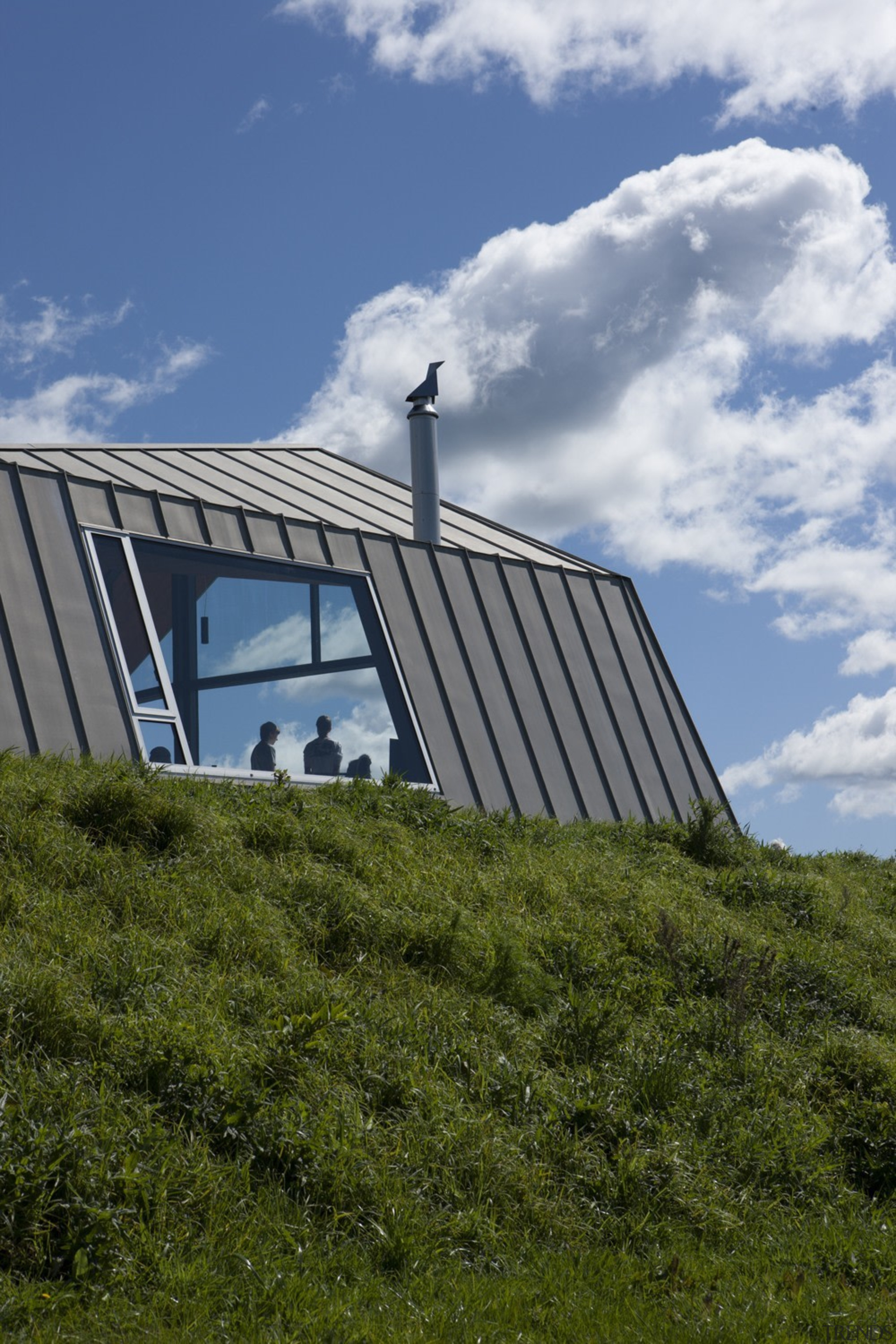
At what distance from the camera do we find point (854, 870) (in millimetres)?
14289

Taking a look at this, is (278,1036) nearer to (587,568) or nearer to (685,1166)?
(685,1166)

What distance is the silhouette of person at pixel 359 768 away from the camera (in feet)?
38.3

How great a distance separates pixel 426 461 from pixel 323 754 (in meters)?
5.25

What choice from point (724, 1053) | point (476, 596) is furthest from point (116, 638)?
point (724, 1053)

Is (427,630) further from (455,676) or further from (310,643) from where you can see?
(310,643)

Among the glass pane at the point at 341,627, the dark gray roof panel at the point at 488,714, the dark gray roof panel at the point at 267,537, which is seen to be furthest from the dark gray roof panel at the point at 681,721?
the dark gray roof panel at the point at 267,537

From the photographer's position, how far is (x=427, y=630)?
12.9m

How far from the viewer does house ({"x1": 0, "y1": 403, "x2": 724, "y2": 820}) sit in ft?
33.5

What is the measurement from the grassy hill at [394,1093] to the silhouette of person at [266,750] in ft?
6.63

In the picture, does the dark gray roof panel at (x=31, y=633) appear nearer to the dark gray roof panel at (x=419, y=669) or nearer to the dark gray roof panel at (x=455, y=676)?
the dark gray roof panel at (x=419, y=669)

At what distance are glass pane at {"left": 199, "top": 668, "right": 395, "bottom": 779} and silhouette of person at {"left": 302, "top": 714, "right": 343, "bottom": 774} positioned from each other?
0.02 metres

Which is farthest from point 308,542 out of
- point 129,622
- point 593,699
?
point 593,699

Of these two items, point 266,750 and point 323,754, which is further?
point 323,754

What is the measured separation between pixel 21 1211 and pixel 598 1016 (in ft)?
11.4
